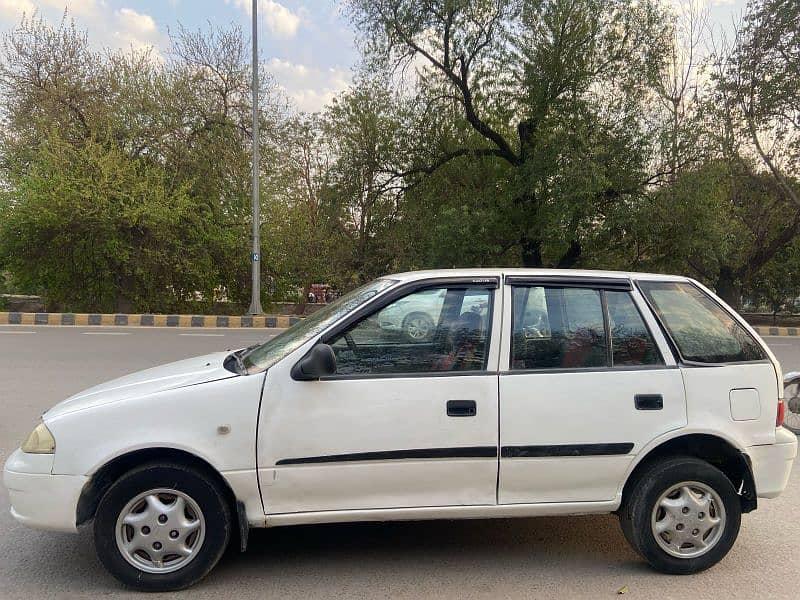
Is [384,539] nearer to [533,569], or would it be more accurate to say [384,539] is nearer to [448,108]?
[533,569]

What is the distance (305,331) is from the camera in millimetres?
3383

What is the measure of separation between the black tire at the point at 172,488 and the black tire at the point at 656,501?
2087 millimetres

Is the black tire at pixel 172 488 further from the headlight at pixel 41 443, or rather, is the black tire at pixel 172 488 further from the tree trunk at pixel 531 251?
the tree trunk at pixel 531 251

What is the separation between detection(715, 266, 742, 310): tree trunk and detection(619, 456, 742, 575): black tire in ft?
72.5

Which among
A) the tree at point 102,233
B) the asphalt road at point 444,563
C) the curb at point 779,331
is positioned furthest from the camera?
the curb at point 779,331

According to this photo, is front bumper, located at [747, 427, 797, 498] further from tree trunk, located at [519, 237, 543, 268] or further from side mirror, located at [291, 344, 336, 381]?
tree trunk, located at [519, 237, 543, 268]

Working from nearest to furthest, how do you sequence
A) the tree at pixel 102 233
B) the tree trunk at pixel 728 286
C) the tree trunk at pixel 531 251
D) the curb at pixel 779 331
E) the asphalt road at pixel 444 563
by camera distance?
the asphalt road at pixel 444 563
the tree trunk at pixel 531 251
the tree at pixel 102 233
the curb at pixel 779 331
the tree trunk at pixel 728 286

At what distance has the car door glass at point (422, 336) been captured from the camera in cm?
314

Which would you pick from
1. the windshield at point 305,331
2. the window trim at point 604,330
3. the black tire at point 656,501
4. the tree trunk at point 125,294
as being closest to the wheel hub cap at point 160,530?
the windshield at point 305,331

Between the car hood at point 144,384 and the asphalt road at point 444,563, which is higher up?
the car hood at point 144,384

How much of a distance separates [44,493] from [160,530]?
58cm

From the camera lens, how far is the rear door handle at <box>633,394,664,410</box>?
3168 mm

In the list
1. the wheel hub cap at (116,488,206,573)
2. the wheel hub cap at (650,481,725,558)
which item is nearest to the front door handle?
the wheel hub cap at (650,481,725,558)

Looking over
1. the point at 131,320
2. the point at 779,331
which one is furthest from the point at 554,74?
the point at 131,320
